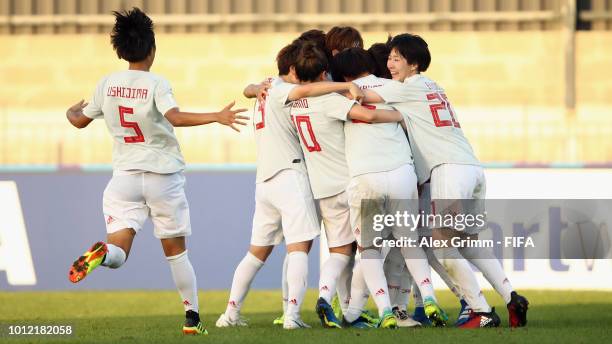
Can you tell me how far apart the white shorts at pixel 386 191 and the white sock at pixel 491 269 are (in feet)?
1.22

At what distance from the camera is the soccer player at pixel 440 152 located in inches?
283

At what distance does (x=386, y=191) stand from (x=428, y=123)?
51 centimetres

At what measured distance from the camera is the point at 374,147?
282 inches

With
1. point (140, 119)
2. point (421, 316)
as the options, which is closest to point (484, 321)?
point (421, 316)

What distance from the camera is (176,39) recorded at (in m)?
15.4

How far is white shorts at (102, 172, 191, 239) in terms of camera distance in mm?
7000

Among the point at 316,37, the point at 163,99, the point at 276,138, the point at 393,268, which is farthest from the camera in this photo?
the point at 316,37

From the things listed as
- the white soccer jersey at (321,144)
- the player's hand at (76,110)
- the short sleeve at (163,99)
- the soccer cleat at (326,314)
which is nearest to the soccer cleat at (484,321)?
the soccer cleat at (326,314)

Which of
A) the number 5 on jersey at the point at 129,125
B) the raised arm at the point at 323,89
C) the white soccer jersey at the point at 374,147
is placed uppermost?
the raised arm at the point at 323,89

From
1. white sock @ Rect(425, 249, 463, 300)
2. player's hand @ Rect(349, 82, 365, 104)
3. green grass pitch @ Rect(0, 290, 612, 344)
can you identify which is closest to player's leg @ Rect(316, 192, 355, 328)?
green grass pitch @ Rect(0, 290, 612, 344)

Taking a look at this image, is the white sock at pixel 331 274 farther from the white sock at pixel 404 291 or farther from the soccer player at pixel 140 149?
the soccer player at pixel 140 149

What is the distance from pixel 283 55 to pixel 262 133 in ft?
1.54

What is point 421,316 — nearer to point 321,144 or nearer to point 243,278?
point 243,278

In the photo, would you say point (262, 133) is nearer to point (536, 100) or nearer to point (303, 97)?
point (303, 97)
